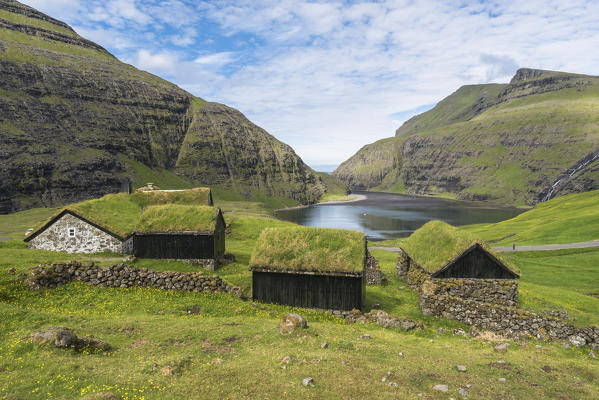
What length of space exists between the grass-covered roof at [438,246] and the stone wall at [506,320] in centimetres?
389

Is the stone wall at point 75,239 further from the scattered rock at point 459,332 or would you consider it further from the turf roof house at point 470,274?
the scattered rock at point 459,332

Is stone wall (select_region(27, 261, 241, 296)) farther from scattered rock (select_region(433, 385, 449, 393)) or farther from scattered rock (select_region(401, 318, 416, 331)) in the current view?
scattered rock (select_region(433, 385, 449, 393))

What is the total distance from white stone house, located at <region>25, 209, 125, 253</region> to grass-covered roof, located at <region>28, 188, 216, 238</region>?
478mm

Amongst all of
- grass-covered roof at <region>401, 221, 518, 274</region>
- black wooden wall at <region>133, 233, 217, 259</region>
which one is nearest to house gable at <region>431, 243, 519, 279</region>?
grass-covered roof at <region>401, 221, 518, 274</region>

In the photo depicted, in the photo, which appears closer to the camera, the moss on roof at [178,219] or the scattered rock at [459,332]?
the scattered rock at [459,332]

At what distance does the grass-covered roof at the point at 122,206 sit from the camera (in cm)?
3847

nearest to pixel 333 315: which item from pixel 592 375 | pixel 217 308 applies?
pixel 217 308

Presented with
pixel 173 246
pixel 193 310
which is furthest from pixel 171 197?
pixel 193 310

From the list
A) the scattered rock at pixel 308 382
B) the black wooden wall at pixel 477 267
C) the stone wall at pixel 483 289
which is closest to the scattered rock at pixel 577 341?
the stone wall at pixel 483 289

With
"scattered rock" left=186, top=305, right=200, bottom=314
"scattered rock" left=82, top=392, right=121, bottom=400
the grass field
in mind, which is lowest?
"scattered rock" left=186, top=305, right=200, bottom=314

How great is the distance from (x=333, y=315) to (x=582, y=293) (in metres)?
31.8

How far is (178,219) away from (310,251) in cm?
1911

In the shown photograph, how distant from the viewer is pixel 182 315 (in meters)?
21.3

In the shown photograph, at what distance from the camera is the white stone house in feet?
125
